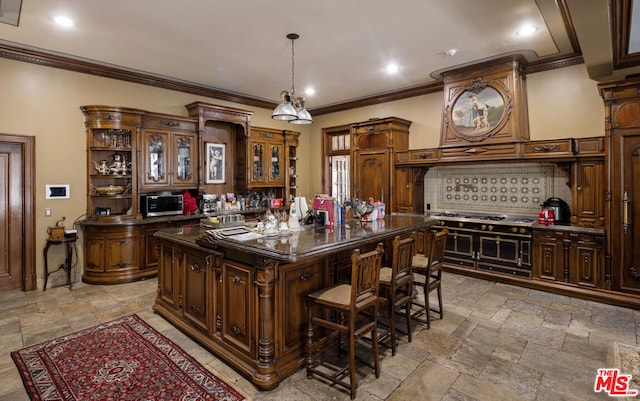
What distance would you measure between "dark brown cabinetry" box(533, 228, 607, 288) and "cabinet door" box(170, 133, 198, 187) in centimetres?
543

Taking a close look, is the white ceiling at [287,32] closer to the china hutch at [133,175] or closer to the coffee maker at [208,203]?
the china hutch at [133,175]

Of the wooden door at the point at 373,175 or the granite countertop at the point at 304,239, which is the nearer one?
the granite countertop at the point at 304,239

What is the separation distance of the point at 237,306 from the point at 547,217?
4.34 metres

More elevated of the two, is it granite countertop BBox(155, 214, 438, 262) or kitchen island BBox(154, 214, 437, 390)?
granite countertop BBox(155, 214, 438, 262)

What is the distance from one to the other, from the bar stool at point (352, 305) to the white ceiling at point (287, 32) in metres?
2.58

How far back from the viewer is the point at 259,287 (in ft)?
8.23

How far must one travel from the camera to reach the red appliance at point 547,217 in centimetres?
470

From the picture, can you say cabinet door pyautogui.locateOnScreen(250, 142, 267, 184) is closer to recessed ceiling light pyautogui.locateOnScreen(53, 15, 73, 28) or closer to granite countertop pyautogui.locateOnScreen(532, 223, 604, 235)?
recessed ceiling light pyautogui.locateOnScreen(53, 15, 73, 28)

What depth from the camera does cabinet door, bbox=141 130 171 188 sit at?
17.3 feet

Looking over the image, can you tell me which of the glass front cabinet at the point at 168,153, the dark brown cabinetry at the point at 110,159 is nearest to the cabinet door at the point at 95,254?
the dark brown cabinetry at the point at 110,159

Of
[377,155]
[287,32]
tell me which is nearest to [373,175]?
[377,155]

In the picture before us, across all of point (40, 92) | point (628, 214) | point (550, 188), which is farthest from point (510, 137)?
point (40, 92)

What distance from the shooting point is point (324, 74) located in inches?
219

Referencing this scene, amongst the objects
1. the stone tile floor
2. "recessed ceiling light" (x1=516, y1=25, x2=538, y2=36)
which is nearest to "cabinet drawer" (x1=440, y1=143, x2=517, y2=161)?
"recessed ceiling light" (x1=516, y1=25, x2=538, y2=36)
